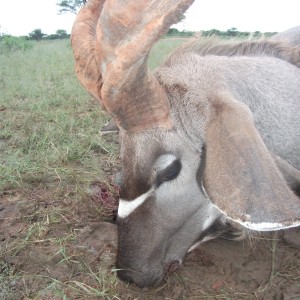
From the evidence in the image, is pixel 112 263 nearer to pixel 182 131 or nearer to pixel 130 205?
pixel 130 205

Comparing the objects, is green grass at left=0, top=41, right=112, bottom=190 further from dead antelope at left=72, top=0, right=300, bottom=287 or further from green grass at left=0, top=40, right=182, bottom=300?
dead antelope at left=72, top=0, right=300, bottom=287

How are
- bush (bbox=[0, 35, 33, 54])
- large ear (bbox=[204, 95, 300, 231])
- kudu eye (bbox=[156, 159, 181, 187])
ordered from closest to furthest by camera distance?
large ear (bbox=[204, 95, 300, 231]) → kudu eye (bbox=[156, 159, 181, 187]) → bush (bbox=[0, 35, 33, 54])

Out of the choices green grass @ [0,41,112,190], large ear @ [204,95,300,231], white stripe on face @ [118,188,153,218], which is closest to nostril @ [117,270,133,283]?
white stripe on face @ [118,188,153,218]

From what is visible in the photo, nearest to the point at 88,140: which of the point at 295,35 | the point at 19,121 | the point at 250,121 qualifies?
the point at 19,121

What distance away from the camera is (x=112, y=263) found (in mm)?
3061

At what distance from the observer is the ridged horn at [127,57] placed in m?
2.00

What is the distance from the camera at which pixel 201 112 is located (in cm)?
247

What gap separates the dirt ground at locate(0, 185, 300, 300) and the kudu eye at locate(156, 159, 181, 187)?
2.50ft

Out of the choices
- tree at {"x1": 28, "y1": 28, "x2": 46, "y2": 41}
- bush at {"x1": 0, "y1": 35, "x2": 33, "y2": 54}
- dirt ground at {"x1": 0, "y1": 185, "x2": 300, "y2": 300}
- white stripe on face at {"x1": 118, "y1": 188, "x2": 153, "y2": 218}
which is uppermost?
white stripe on face at {"x1": 118, "y1": 188, "x2": 153, "y2": 218}

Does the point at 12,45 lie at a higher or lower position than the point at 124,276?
lower

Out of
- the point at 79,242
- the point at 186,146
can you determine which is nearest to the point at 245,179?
the point at 186,146

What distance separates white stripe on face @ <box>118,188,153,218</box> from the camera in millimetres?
2510

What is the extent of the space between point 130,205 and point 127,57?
0.90 meters

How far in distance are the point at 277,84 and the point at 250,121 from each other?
75 cm
